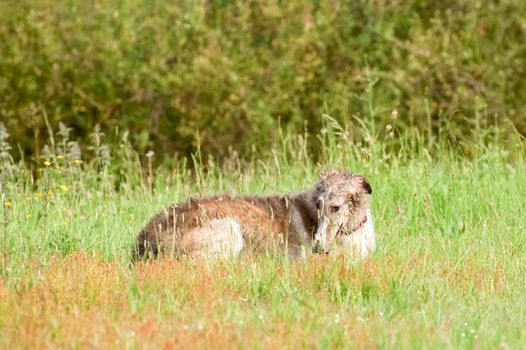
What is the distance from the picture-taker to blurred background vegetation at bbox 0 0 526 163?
64.2 feet

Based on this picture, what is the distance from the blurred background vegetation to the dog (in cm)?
935

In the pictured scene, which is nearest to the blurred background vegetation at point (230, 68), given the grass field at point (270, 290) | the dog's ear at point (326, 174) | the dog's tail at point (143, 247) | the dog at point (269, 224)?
the grass field at point (270, 290)

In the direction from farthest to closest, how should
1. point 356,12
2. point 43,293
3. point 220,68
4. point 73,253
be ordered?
point 356,12
point 220,68
point 73,253
point 43,293

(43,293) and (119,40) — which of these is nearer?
(43,293)

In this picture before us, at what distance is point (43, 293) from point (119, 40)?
42.2 feet

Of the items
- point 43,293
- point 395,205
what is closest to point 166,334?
point 43,293

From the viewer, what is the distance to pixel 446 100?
19906 mm

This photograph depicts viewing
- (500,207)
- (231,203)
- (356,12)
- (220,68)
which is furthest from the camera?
(356,12)

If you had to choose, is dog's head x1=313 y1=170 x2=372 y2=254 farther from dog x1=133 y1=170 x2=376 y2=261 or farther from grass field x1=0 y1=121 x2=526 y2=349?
grass field x1=0 y1=121 x2=526 y2=349

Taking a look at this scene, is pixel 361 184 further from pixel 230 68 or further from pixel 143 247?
pixel 230 68

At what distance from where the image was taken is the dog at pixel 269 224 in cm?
912

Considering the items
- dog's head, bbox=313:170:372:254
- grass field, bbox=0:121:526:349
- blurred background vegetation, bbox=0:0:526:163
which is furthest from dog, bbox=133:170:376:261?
blurred background vegetation, bbox=0:0:526:163

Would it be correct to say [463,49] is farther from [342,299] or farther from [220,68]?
[342,299]

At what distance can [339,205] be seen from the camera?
9656 millimetres
